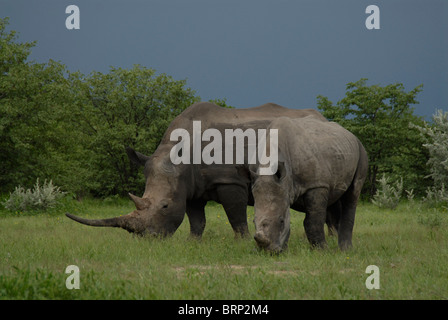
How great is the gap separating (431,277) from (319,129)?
318 cm

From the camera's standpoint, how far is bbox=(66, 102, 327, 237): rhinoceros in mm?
8805

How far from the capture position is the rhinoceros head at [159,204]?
8727 mm

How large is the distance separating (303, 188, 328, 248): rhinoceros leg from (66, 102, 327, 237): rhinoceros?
152cm

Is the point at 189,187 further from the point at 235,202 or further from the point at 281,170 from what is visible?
the point at 281,170

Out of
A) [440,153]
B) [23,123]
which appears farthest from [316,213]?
[23,123]

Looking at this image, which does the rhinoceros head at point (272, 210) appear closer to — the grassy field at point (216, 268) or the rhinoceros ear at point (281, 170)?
the rhinoceros ear at point (281, 170)

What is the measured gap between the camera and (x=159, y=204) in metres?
8.88

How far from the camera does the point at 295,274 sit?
5.94m

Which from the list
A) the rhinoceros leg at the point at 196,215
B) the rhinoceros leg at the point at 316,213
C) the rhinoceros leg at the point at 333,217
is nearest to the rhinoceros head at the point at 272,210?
the rhinoceros leg at the point at 316,213

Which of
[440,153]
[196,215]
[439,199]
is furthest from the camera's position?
[440,153]

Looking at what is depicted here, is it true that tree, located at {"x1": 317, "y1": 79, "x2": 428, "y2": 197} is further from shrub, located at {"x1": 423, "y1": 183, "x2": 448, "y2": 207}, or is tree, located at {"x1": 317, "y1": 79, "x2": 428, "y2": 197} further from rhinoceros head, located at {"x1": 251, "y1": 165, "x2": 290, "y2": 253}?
rhinoceros head, located at {"x1": 251, "y1": 165, "x2": 290, "y2": 253}

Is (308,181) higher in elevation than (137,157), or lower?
lower

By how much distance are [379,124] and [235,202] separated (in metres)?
19.9
